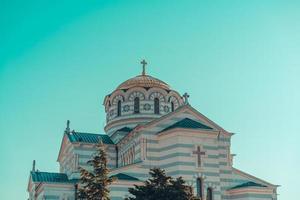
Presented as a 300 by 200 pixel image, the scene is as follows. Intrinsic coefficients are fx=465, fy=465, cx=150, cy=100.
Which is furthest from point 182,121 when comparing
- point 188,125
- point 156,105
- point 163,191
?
point 163,191

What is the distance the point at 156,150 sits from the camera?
36500 millimetres

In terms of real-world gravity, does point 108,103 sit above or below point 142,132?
above

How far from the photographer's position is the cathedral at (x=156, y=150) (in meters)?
34.9

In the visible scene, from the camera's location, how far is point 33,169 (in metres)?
44.1

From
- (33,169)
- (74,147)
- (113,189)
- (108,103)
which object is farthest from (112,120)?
(113,189)

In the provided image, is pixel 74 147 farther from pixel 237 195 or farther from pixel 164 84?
pixel 237 195

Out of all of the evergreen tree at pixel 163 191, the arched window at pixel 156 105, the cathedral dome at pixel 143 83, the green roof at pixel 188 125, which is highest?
the cathedral dome at pixel 143 83

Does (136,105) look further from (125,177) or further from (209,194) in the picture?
(209,194)

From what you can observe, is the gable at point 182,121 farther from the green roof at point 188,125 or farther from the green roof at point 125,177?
the green roof at point 125,177

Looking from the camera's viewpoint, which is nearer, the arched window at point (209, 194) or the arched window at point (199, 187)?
the arched window at point (199, 187)

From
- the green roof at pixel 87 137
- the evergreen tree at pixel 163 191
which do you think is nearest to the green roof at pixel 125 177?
the evergreen tree at pixel 163 191

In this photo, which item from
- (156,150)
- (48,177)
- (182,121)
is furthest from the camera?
(48,177)

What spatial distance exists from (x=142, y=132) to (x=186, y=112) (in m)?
4.05

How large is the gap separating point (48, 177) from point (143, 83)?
1268 centimetres
